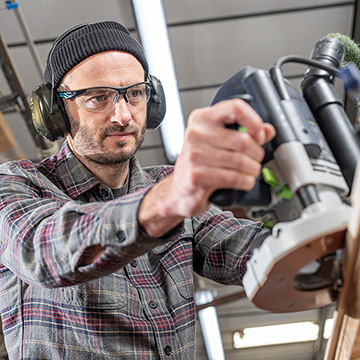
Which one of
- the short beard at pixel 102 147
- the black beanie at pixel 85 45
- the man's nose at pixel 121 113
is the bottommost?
the short beard at pixel 102 147

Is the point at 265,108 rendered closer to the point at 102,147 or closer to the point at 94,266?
the point at 94,266

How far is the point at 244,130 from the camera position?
2.46 ft

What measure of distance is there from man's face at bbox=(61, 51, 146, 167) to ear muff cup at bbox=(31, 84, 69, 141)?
3 cm

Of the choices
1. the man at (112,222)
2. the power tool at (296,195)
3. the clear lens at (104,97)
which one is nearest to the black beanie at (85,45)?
the man at (112,222)

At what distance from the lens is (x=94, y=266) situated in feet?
3.08

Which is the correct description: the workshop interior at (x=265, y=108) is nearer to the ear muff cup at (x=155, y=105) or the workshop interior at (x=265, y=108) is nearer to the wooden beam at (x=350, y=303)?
the wooden beam at (x=350, y=303)

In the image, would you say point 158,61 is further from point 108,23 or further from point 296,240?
point 296,240

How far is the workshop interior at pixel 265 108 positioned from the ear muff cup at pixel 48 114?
65 centimetres

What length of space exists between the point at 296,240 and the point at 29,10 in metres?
3.29

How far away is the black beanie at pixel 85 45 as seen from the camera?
58.1 inches

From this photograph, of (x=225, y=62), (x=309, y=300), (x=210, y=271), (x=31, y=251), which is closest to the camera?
(x=309, y=300)

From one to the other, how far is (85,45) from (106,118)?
0.23m

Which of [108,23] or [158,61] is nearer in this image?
[108,23]

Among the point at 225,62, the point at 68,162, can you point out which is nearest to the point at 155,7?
the point at 225,62
